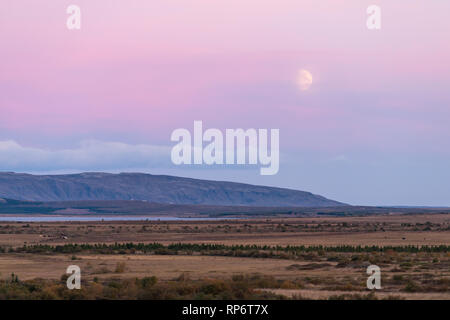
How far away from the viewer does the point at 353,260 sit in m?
47.0

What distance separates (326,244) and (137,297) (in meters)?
41.4

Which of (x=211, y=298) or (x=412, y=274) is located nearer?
(x=211, y=298)

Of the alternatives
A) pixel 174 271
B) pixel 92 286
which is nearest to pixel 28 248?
pixel 174 271

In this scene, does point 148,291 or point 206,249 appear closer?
point 148,291

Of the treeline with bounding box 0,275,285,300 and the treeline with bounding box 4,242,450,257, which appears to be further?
the treeline with bounding box 4,242,450,257

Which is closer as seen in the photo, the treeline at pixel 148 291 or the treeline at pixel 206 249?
the treeline at pixel 148 291
